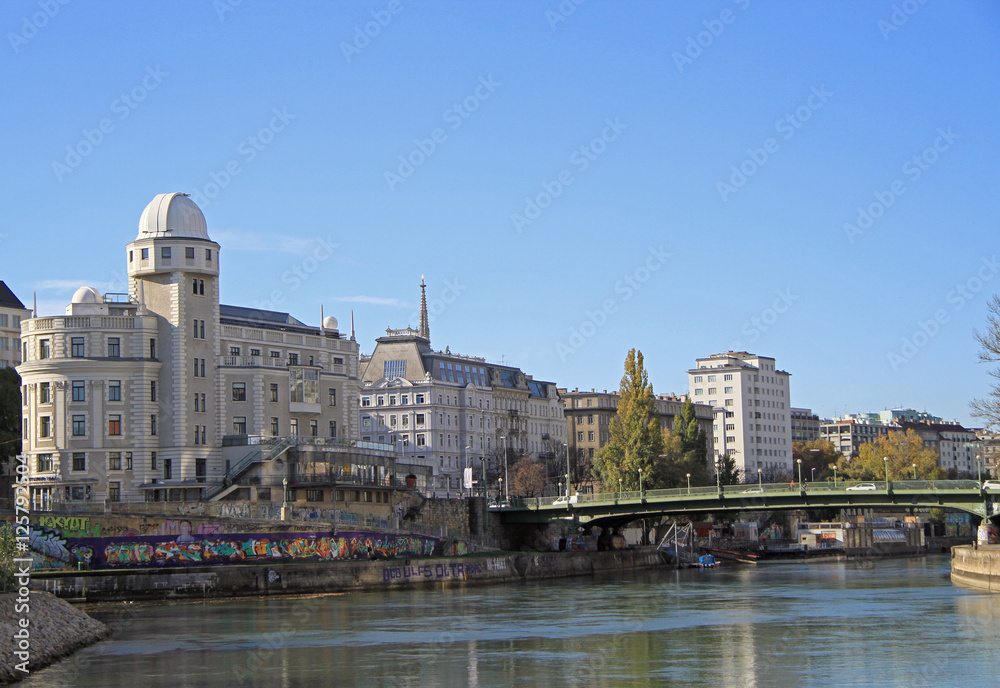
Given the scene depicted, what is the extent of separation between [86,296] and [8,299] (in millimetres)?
53609

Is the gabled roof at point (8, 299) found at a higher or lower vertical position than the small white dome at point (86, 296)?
higher

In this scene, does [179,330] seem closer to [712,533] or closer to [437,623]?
[437,623]

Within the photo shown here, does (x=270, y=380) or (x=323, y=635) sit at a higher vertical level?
(x=270, y=380)

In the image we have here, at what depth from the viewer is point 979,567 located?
267 ft

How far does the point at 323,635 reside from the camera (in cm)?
5738

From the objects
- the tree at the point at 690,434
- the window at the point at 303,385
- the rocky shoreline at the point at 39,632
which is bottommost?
the rocky shoreline at the point at 39,632

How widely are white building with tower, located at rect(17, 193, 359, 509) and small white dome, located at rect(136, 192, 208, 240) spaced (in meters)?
0.07

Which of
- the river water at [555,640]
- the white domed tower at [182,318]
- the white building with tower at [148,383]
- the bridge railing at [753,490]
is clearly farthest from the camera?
the white domed tower at [182,318]

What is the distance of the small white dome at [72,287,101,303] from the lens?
96312 mm

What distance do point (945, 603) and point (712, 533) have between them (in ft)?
306

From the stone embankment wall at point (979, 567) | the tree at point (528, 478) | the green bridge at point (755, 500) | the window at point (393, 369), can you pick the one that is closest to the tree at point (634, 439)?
the green bridge at point (755, 500)

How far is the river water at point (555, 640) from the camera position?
1762 inches

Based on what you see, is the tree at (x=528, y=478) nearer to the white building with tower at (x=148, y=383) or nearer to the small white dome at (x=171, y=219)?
the white building with tower at (x=148, y=383)

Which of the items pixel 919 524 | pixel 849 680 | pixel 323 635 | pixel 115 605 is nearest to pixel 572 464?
pixel 919 524
